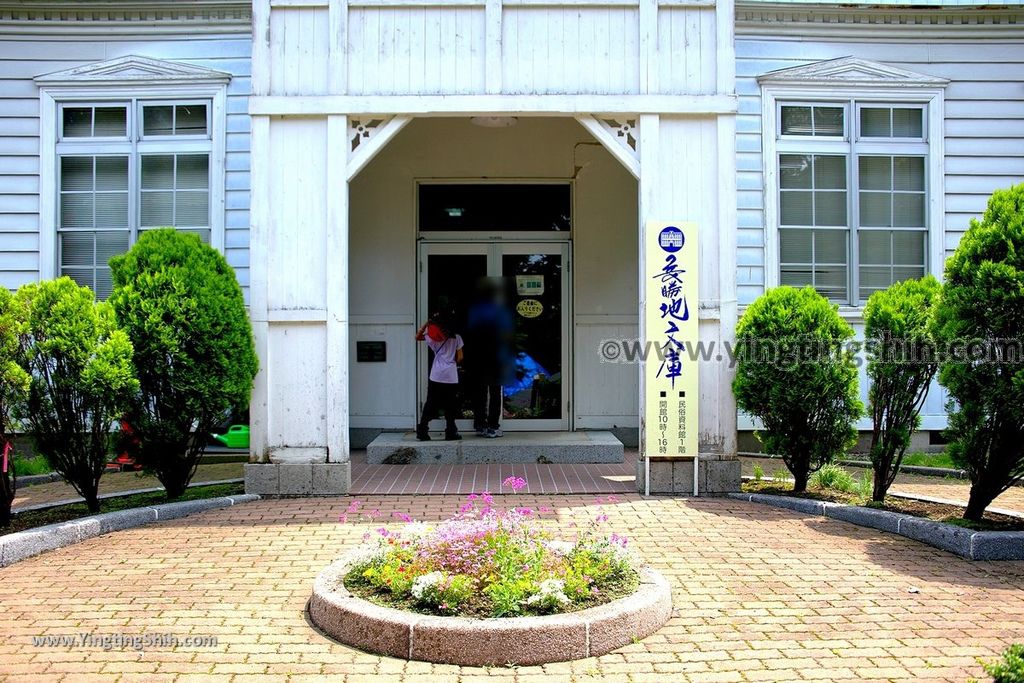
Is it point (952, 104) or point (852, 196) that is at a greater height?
point (952, 104)

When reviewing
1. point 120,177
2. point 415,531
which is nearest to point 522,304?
point 120,177

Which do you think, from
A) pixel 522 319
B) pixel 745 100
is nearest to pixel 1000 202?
pixel 745 100

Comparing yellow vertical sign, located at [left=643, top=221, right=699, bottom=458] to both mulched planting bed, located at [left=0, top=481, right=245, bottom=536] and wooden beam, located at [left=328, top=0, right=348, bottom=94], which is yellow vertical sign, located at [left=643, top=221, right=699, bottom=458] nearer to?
wooden beam, located at [left=328, top=0, right=348, bottom=94]

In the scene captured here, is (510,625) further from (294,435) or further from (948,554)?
(294,435)

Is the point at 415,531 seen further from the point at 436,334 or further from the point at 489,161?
the point at 489,161

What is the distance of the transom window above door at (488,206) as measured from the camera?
40.0 feet

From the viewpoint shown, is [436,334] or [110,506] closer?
[110,506]

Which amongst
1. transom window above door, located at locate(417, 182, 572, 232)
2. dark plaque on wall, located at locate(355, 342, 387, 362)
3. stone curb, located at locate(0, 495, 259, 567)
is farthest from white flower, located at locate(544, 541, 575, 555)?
transom window above door, located at locate(417, 182, 572, 232)

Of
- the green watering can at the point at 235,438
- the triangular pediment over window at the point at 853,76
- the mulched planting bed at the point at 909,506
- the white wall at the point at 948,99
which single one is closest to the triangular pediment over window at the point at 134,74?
the green watering can at the point at 235,438

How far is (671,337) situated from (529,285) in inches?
151

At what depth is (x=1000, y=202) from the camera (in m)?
6.68

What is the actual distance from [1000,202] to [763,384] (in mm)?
2592

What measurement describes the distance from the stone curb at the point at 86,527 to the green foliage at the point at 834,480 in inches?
230

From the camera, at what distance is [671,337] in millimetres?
8695
